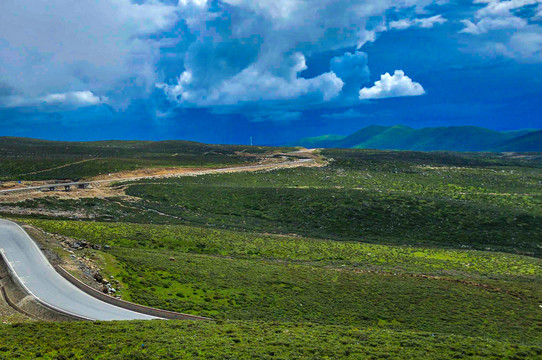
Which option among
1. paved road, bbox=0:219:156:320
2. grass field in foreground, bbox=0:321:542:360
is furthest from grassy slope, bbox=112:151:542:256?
grass field in foreground, bbox=0:321:542:360

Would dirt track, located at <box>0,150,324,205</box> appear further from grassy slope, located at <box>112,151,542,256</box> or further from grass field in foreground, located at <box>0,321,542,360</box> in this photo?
grass field in foreground, located at <box>0,321,542,360</box>

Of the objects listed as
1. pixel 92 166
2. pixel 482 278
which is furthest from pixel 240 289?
pixel 92 166

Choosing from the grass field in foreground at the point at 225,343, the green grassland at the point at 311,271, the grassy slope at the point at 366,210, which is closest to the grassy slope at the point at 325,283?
the green grassland at the point at 311,271

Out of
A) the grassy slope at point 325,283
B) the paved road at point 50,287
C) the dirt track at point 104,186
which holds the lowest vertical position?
the grassy slope at point 325,283

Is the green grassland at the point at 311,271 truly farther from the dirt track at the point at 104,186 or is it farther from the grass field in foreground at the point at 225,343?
the dirt track at the point at 104,186

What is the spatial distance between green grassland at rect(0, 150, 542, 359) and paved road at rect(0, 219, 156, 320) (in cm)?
259

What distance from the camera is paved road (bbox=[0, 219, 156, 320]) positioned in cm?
2381

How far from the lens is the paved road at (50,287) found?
23812mm

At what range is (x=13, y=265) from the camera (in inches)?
1139

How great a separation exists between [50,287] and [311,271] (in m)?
22.0

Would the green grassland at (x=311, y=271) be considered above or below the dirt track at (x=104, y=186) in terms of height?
below

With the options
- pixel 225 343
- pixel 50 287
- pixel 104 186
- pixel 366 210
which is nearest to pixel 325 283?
pixel 225 343

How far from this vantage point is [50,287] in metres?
26.0

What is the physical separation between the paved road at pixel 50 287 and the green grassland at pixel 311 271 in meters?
2.59
